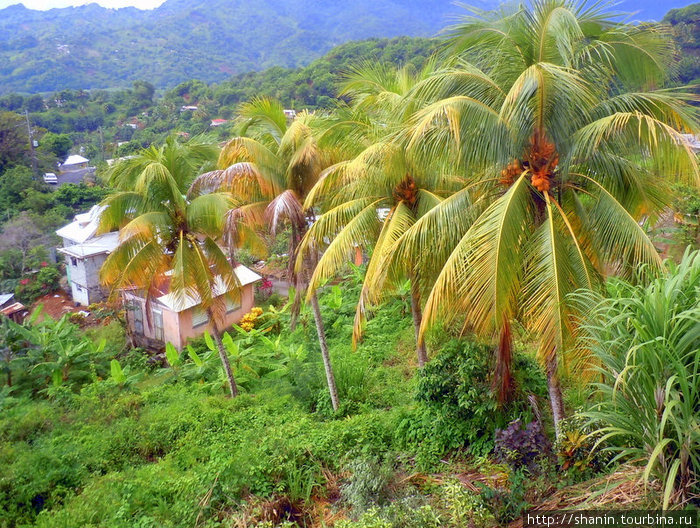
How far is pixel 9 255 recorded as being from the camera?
21859 mm

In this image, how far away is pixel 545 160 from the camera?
547 centimetres

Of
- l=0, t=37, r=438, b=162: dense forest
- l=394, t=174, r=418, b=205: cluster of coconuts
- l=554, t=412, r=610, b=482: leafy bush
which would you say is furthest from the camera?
l=0, t=37, r=438, b=162: dense forest

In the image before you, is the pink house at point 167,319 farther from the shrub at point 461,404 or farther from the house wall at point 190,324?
the shrub at point 461,404

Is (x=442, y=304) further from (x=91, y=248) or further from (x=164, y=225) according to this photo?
(x=91, y=248)

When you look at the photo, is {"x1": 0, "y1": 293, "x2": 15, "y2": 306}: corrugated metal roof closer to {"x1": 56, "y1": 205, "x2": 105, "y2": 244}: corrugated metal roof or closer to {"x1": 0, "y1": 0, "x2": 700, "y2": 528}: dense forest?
{"x1": 56, "y1": 205, "x2": 105, "y2": 244}: corrugated metal roof

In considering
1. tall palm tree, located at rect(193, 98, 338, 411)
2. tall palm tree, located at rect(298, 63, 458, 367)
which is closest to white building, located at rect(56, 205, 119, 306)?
tall palm tree, located at rect(193, 98, 338, 411)

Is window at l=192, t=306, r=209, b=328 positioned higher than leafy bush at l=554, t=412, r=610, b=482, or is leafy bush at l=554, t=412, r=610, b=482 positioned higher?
leafy bush at l=554, t=412, r=610, b=482

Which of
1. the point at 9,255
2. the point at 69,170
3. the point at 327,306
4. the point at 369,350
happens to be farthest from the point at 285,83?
the point at 369,350

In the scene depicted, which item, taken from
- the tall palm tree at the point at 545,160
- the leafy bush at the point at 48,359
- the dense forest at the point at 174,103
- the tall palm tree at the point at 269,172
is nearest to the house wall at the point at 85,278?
the leafy bush at the point at 48,359

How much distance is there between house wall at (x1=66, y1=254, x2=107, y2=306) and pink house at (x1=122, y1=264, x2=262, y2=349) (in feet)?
14.6

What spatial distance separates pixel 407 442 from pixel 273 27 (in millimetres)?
133133

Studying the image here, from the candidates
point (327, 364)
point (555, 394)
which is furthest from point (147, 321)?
point (555, 394)

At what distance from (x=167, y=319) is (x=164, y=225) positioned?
288 inches

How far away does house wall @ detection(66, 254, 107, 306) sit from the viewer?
2012 cm
